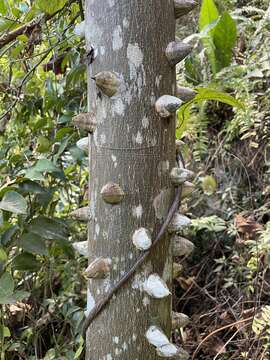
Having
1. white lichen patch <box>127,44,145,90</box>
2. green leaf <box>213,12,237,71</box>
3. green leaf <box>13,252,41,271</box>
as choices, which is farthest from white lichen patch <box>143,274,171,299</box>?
green leaf <box>213,12,237,71</box>

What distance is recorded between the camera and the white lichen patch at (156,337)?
62 centimetres

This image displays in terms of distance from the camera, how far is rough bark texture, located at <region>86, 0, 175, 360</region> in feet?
1.99

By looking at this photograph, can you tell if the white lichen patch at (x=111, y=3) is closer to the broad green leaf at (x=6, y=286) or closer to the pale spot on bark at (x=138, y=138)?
the pale spot on bark at (x=138, y=138)

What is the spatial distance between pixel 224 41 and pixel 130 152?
111cm

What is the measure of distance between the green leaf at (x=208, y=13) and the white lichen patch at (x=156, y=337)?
3.90 ft

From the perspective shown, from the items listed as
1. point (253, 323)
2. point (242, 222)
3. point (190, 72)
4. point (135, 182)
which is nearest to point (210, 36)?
point (190, 72)

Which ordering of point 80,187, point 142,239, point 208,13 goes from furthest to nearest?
point 208,13
point 80,187
point 142,239

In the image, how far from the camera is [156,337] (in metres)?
0.62

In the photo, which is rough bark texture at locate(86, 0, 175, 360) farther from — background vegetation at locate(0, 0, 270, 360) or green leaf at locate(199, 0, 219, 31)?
green leaf at locate(199, 0, 219, 31)

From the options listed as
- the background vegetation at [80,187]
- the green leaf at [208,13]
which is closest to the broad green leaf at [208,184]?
the background vegetation at [80,187]

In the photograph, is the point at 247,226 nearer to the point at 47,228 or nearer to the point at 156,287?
the point at 47,228

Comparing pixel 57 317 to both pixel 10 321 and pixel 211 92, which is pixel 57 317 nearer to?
pixel 10 321

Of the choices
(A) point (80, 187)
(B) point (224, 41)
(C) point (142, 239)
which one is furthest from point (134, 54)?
(B) point (224, 41)

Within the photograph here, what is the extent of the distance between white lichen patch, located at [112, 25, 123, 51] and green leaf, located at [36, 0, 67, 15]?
0.30 m
